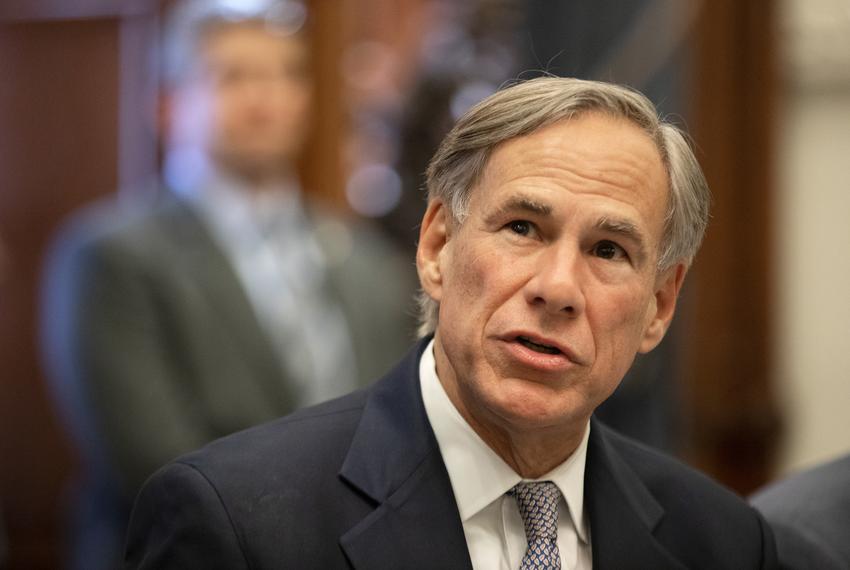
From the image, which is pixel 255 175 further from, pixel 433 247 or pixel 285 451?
pixel 285 451

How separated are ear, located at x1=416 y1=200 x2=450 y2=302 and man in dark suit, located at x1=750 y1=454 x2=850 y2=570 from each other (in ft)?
2.57

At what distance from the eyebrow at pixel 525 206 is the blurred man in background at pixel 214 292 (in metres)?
1.47

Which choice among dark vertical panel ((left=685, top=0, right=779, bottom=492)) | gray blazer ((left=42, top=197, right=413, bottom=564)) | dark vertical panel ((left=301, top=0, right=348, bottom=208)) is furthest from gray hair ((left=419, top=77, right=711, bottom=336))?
dark vertical panel ((left=301, top=0, right=348, bottom=208))

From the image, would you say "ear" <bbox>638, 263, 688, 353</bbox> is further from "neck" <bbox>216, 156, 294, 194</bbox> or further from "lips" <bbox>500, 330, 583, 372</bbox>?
"neck" <bbox>216, 156, 294, 194</bbox>

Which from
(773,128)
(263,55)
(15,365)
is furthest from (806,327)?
(15,365)

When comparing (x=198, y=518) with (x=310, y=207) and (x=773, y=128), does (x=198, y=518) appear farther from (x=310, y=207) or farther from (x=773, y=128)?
(x=773, y=128)

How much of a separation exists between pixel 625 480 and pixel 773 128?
Result: 9.84 feet

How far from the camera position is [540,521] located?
82.1 inches

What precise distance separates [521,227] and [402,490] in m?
0.43

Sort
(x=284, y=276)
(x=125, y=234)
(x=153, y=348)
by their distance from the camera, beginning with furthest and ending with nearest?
(x=284, y=276) < (x=125, y=234) < (x=153, y=348)

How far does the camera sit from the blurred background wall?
4930mm

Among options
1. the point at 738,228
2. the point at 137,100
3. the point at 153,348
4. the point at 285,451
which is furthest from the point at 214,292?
the point at 137,100

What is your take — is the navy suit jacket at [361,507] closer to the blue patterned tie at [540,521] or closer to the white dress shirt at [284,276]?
the blue patterned tie at [540,521]

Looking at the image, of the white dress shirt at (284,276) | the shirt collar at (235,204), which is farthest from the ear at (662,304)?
the shirt collar at (235,204)
